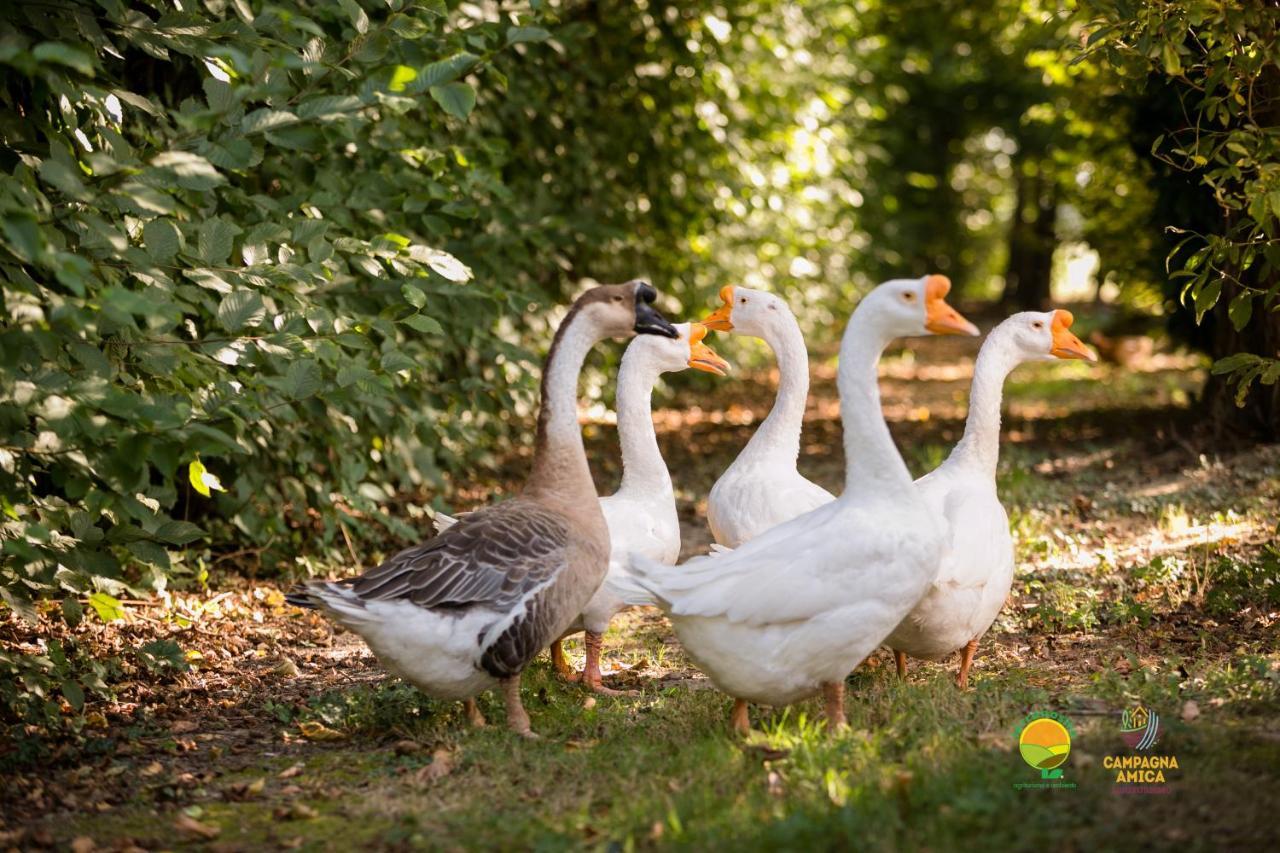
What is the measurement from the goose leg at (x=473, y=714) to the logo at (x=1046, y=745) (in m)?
2.26

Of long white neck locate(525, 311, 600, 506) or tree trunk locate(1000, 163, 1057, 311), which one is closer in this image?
long white neck locate(525, 311, 600, 506)

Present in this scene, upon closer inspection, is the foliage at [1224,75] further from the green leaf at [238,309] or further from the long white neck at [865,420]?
the green leaf at [238,309]

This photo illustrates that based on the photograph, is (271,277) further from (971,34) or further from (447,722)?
(971,34)

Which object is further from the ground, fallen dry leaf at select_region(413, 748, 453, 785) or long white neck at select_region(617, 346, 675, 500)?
long white neck at select_region(617, 346, 675, 500)

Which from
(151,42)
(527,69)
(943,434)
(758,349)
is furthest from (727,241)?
(151,42)

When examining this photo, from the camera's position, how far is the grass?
3918 millimetres

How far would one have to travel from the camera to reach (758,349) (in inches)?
691

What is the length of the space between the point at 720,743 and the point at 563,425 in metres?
1.61

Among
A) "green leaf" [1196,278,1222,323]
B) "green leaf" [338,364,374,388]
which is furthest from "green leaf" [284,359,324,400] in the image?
"green leaf" [1196,278,1222,323]

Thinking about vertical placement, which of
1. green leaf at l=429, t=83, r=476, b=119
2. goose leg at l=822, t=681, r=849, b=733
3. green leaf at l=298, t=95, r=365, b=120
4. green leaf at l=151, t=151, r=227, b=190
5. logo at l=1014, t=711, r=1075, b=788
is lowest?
goose leg at l=822, t=681, r=849, b=733

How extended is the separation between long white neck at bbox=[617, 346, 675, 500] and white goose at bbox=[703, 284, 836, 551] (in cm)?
Answer: 32

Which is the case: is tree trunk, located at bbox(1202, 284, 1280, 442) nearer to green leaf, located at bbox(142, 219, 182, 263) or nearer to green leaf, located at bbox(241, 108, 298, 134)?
green leaf, located at bbox(241, 108, 298, 134)

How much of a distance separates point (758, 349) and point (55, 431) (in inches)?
539

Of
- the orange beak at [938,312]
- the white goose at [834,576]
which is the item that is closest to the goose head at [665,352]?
the white goose at [834,576]
